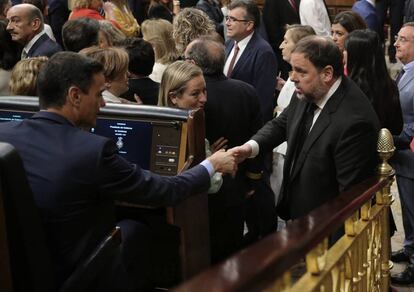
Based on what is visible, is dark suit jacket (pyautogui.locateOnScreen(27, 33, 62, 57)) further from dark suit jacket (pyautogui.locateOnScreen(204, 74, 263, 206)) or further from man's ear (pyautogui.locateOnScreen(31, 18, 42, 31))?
dark suit jacket (pyautogui.locateOnScreen(204, 74, 263, 206))

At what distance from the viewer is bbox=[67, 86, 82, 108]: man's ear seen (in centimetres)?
303

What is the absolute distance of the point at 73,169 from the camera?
2.89 m

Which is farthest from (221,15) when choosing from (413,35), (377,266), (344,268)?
(344,268)

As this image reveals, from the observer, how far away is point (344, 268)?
2760 millimetres

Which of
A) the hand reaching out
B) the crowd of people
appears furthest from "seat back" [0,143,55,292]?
the hand reaching out

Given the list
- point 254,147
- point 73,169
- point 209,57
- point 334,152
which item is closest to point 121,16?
point 209,57

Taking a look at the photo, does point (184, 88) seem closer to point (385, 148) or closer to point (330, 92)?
point (330, 92)

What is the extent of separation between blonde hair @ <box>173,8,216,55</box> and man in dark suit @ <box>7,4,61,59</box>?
94 centimetres

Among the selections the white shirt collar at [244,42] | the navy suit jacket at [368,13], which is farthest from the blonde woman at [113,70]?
the navy suit jacket at [368,13]

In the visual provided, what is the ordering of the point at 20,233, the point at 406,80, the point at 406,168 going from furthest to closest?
the point at 406,80
the point at 406,168
the point at 20,233

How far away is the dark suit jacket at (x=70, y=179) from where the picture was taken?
290cm

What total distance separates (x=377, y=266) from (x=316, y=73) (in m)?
0.95

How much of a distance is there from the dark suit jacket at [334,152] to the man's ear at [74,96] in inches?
46.3

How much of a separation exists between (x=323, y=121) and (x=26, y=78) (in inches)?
66.5
